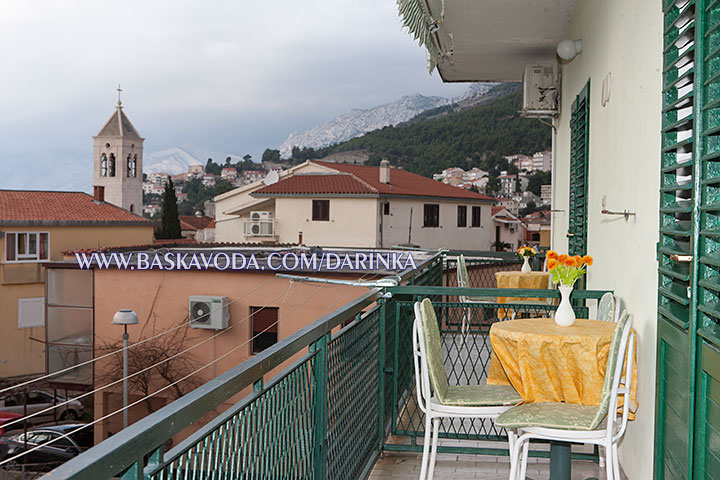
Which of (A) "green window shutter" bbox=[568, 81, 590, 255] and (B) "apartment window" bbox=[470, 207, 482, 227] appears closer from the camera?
(A) "green window shutter" bbox=[568, 81, 590, 255]

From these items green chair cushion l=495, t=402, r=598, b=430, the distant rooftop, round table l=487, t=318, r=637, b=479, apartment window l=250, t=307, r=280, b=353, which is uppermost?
the distant rooftop

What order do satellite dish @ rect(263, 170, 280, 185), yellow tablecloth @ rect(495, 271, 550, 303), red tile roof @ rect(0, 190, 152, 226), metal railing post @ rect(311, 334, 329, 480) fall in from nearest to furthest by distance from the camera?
metal railing post @ rect(311, 334, 329, 480), yellow tablecloth @ rect(495, 271, 550, 303), red tile roof @ rect(0, 190, 152, 226), satellite dish @ rect(263, 170, 280, 185)

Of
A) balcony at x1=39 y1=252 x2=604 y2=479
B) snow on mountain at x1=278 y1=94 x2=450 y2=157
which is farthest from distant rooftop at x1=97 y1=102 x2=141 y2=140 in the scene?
snow on mountain at x1=278 y1=94 x2=450 y2=157

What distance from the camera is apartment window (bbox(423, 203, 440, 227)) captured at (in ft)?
117

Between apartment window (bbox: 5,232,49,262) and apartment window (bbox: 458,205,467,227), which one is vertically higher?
apartment window (bbox: 458,205,467,227)

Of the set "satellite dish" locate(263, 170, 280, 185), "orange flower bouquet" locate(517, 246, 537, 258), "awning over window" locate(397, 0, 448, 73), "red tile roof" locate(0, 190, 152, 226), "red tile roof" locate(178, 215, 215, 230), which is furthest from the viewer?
"red tile roof" locate(178, 215, 215, 230)

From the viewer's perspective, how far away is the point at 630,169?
3521 millimetres

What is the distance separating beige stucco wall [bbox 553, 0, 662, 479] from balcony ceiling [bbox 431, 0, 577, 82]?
871 mm

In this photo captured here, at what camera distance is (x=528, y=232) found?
50875 millimetres

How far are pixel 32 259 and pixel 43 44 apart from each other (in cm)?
7842

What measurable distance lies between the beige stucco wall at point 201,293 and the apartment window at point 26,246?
12.9 metres

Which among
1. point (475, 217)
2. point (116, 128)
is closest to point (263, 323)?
point (475, 217)

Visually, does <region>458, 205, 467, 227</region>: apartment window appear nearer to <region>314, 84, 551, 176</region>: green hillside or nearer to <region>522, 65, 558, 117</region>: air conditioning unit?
<region>314, 84, 551, 176</region>: green hillside

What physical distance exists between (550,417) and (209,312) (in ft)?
45.7
